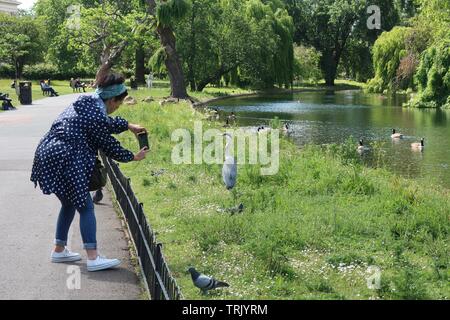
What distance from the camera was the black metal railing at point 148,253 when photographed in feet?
15.0

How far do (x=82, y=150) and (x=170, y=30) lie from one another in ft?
100

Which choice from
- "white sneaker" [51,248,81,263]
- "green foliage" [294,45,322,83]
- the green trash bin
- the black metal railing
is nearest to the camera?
the black metal railing

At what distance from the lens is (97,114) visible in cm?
569

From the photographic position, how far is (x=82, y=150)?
225 inches

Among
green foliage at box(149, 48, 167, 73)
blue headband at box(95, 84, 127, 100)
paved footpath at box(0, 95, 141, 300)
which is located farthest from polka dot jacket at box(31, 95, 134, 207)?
green foliage at box(149, 48, 167, 73)

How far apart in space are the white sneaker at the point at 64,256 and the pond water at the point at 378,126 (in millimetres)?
9931

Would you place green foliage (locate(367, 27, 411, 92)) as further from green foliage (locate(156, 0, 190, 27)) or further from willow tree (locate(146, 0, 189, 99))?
green foliage (locate(156, 0, 190, 27))

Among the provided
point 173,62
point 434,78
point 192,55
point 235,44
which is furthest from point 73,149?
point 235,44

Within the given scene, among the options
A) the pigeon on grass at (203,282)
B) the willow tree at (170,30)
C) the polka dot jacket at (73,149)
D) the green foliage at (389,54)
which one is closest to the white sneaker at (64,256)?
the polka dot jacket at (73,149)

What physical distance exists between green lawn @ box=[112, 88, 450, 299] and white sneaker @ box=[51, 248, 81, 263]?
3.18 feet

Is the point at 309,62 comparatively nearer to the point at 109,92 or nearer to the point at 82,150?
the point at 109,92

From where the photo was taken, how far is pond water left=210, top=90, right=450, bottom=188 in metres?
17.2

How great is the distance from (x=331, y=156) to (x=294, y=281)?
862 centimetres
